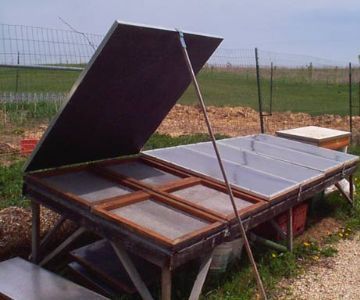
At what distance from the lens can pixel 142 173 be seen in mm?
4574

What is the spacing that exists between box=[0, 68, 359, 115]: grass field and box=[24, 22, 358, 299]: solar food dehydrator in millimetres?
12137

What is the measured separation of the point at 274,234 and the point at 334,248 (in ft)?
2.49

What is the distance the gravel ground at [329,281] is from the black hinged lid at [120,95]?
211 cm

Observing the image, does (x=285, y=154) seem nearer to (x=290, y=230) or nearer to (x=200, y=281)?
(x=290, y=230)

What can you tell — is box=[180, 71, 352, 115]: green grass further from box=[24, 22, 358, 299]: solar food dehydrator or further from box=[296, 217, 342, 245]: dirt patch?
box=[24, 22, 358, 299]: solar food dehydrator

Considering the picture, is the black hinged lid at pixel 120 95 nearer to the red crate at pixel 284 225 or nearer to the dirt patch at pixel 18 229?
the dirt patch at pixel 18 229

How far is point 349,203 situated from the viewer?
6.66 meters

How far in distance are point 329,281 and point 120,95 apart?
269 centimetres

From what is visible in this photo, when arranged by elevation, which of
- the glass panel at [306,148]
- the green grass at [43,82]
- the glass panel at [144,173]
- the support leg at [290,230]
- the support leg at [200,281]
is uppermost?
the green grass at [43,82]

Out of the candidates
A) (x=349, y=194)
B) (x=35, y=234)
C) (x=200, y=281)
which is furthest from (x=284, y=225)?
(x=35, y=234)

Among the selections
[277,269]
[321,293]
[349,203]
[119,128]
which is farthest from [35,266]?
[349,203]

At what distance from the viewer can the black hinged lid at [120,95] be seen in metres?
3.44

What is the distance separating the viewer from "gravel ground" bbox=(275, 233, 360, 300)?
424 centimetres

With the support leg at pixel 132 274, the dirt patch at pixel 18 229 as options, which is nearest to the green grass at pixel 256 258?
the support leg at pixel 132 274
